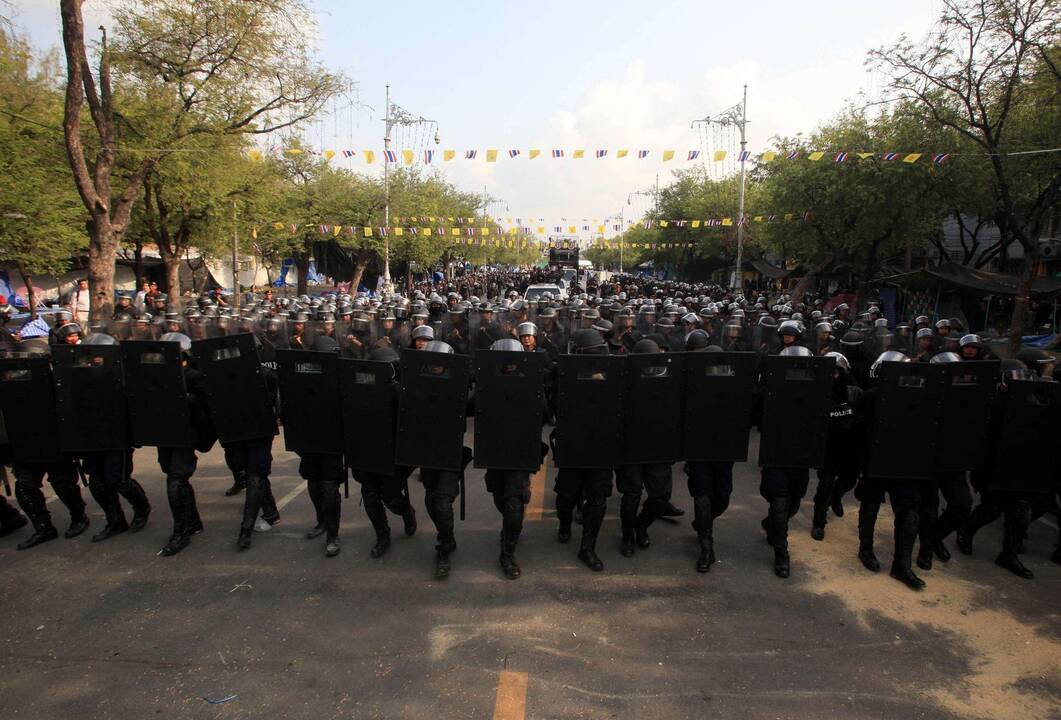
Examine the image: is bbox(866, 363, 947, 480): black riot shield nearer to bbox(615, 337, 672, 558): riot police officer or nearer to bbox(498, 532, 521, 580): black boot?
bbox(615, 337, 672, 558): riot police officer

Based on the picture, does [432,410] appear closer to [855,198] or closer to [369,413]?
[369,413]

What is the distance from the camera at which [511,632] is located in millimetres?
4090

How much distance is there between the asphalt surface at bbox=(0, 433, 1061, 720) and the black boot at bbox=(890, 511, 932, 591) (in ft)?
0.33

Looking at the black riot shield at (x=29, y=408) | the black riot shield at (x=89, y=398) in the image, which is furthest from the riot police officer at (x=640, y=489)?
the black riot shield at (x=29, y=408)

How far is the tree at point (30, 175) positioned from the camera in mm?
15727

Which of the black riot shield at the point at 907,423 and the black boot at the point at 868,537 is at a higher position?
the black riot shield at the point at 907,423

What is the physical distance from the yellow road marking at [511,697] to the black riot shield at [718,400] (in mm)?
2301

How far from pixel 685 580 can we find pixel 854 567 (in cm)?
152

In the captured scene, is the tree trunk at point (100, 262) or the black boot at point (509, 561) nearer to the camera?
the black boot at point (509, 561)

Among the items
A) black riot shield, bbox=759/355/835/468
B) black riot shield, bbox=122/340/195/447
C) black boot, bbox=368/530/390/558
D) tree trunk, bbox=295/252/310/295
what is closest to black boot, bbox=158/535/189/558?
black riot shield, bbox=122/340/195/447

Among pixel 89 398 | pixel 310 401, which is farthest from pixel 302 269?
pixel 310 401

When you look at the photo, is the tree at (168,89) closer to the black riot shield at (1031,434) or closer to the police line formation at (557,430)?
the police line formation at (557,430)

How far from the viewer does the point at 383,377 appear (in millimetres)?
4816

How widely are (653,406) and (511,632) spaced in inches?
80.1
